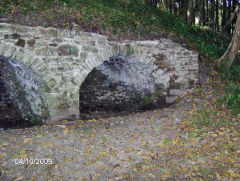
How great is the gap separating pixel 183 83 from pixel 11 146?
4.79 meters

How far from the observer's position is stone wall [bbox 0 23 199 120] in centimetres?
477

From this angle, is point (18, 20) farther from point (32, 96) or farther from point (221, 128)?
point (221, 128)

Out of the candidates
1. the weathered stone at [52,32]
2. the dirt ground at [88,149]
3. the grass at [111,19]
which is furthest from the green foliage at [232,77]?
the weathered stone at [52,32]

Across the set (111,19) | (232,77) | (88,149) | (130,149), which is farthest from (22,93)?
(232,77)

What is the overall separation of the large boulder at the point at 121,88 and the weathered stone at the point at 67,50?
165cm

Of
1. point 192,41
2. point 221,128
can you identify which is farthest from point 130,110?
point 221,128

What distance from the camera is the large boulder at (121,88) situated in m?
6.79

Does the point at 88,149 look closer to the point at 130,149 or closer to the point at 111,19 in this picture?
the point at 130,149

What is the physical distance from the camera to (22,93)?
645 centimetres

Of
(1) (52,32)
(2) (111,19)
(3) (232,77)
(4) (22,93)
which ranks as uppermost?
(2) (111,19)

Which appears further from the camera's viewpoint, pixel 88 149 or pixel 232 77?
pixel 232 77

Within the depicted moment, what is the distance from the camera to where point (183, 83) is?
6.75 m

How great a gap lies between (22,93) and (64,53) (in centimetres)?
211
